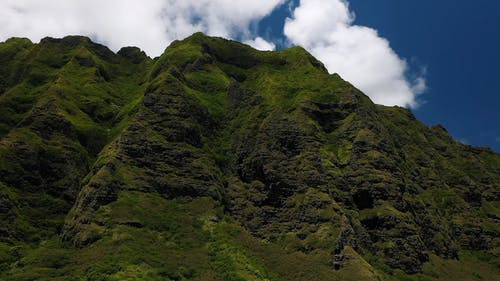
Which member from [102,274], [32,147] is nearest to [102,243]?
[102,274]

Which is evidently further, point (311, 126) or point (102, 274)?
point (311, 126)

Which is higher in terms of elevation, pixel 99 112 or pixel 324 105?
pixel 324 105

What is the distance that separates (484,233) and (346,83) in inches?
2675

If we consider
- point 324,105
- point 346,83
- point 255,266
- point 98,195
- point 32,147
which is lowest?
point 255,266

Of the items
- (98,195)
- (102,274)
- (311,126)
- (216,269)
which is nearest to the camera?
(102,274)

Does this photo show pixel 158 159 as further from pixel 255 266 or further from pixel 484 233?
pixel 484 233

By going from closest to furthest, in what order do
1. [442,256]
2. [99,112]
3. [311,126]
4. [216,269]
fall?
[216,269]
[442,256]
[311,126]
[99,112]

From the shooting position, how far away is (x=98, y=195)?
11506cm

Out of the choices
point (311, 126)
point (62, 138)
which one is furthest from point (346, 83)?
point (62, 138)

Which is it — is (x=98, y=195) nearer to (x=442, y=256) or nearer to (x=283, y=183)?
(x=283, y=183)

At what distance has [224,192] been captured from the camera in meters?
140

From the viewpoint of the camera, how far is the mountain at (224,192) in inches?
4220

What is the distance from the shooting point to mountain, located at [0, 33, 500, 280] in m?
107

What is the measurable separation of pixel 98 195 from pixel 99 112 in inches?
2712
